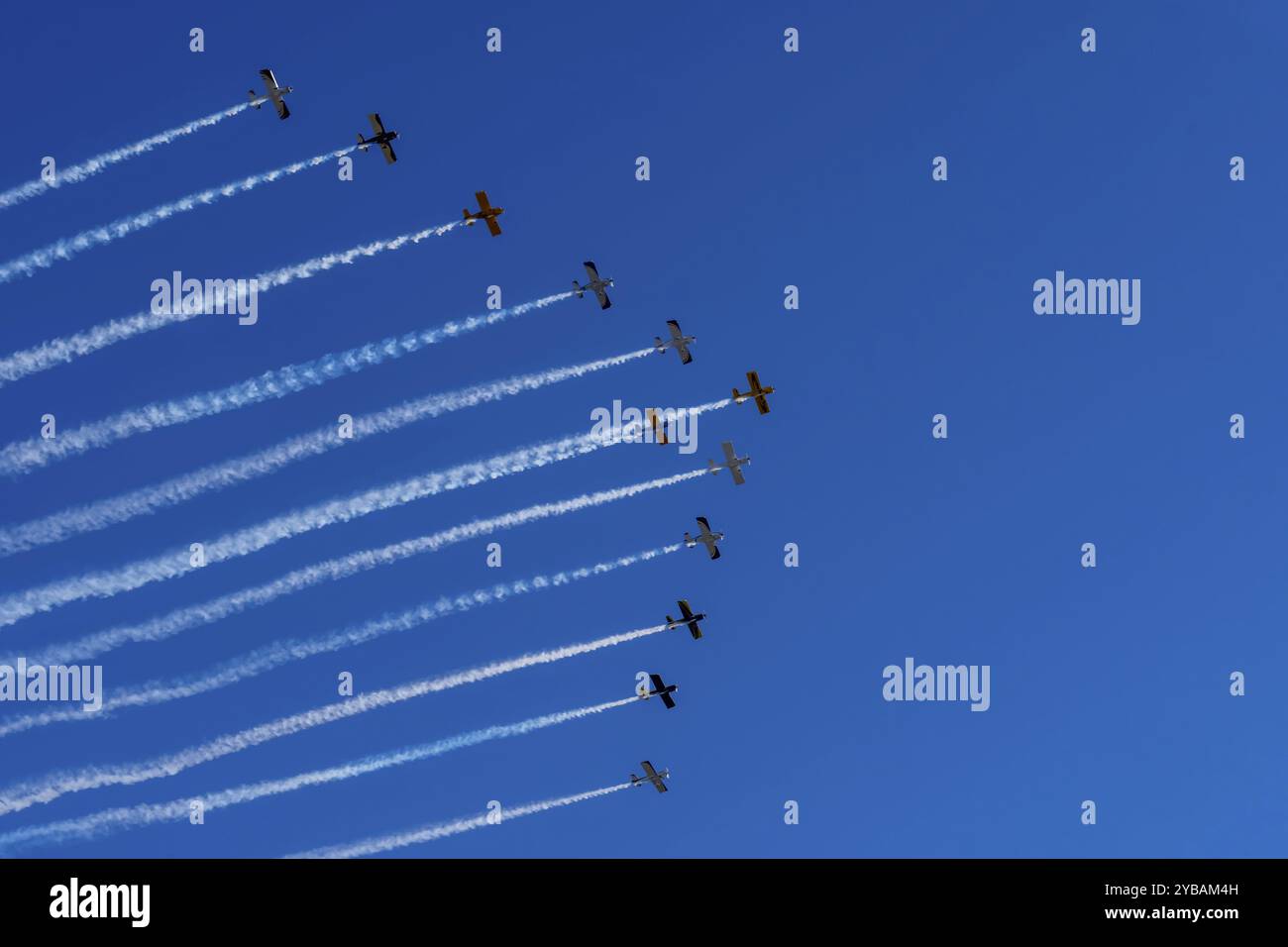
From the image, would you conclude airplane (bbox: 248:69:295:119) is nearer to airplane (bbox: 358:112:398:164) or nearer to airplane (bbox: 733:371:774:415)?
airplane (bbox: 358:112:398:164)

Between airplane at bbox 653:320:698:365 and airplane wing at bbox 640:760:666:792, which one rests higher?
airplane at bbox 653:320:698:365

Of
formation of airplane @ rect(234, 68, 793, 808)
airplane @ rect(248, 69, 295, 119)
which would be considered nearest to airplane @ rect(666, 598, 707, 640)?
formation of airplane @ rect(234, 68, 793, 808)

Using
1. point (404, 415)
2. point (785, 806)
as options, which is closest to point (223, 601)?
point (404, 415)

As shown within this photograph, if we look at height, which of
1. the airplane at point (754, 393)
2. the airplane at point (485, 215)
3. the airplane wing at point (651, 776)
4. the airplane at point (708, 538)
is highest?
the airplane at point (485, 215)

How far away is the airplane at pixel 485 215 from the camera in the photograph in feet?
291

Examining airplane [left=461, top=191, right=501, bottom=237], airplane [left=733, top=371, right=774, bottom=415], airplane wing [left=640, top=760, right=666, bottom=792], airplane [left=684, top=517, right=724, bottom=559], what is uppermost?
airplane [left=461, top=191, right=501, bottom=237]

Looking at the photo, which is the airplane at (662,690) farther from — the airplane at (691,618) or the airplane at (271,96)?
the airplane at (271,96)

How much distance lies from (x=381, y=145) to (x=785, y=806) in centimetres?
5031

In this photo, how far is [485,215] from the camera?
89.0m

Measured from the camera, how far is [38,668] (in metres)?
72.9

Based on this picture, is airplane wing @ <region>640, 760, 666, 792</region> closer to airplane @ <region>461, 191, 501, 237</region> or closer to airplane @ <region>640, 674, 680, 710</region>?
airplane @ <region>640, 674, 680, 710</region>

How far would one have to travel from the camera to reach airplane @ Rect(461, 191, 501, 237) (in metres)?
88.6

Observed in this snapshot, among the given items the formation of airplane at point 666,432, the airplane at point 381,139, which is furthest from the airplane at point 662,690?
the airplane at point 381,139

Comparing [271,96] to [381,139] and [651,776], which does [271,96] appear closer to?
[381,139]
